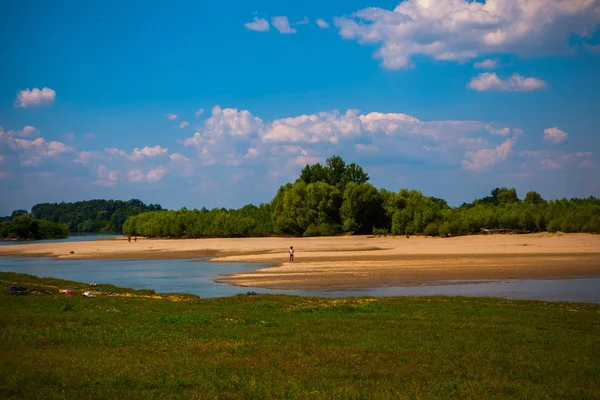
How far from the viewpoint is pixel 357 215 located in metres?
133

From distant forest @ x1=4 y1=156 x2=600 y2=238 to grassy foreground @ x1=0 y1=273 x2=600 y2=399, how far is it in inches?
2793

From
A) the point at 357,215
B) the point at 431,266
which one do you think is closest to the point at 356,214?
the point at 357,215

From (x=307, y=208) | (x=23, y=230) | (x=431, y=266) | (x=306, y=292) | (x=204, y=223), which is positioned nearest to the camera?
(x=306, y=292)

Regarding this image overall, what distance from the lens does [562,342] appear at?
1582 centimetres

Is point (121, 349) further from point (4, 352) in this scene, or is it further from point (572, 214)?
point (572, 214)

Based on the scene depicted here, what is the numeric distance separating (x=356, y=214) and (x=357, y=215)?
0.73 meters

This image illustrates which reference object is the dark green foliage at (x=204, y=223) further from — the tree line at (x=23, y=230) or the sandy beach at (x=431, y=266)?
the sandy beach at (x=431, y=266)

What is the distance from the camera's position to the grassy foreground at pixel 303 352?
11.4m

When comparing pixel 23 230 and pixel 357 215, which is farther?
pixel 23 230

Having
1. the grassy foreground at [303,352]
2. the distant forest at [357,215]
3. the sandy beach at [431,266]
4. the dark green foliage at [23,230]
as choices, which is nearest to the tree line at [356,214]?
the distant forest at [357,215]

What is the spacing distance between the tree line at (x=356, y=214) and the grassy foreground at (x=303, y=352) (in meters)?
70.8

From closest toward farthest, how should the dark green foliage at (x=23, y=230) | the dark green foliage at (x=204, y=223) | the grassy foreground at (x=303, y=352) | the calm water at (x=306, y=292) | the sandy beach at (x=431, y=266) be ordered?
the grassy foreground at (x=303, y=352), the calm water at (x=306, y=292), the sandy beach at (x=431, y=266), the dark green foliage at (x=204, y=223), the dark green foliage at (x=23, y=230)

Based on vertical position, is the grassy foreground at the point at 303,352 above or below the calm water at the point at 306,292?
above

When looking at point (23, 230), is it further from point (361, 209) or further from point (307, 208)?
point (361, 209)
